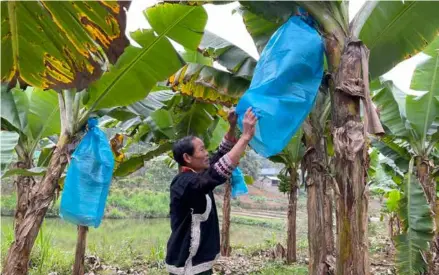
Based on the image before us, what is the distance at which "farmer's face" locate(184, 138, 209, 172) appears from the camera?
242 centimetres

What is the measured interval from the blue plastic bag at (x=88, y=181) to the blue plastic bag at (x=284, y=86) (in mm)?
1432

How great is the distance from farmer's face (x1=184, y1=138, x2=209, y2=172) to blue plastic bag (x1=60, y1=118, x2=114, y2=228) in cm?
99

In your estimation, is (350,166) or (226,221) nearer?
(350,166)

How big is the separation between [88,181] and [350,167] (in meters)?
1.89

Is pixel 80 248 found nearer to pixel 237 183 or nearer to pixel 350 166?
pixel 237 183

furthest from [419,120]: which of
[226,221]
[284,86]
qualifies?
[226,221]

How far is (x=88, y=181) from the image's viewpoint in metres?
3.05

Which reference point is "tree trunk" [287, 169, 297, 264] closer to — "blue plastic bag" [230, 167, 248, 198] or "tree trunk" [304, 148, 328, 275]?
"blue plastic bag" [230, 167, 248, 198]

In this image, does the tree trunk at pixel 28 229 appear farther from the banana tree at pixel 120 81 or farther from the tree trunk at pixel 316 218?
the tree trunk at pixel 316 218

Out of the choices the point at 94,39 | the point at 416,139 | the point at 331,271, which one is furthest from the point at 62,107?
the point at 416,139

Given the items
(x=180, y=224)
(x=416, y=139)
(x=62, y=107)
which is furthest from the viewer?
(x=416, y=139)

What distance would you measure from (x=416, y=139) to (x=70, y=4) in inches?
169

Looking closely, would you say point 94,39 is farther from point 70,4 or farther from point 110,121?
point 110,121

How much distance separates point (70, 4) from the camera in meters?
1.45
